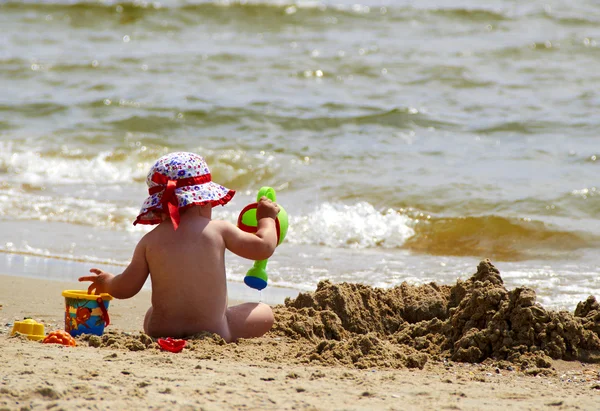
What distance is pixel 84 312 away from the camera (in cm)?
350

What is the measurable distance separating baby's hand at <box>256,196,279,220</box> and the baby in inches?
2.2

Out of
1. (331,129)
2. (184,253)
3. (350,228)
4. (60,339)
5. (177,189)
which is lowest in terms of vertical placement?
(60,339)

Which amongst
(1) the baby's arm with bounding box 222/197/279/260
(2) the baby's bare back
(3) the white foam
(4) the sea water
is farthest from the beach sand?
(3) the white foam

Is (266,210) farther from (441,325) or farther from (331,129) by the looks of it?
(331,129)

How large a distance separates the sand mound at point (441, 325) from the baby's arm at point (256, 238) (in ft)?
1.49

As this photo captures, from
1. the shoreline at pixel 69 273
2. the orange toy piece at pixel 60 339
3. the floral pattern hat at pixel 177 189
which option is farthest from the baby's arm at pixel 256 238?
the shoreline at pixel 69 273

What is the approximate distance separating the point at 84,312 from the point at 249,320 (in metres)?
0.71

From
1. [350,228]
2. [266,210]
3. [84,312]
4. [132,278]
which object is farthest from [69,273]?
[350,228]

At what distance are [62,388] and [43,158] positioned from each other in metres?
6.42

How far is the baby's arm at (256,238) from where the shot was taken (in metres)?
3.37

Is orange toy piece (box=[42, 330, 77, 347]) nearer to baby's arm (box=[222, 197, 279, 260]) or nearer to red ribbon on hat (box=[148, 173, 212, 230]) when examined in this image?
red ribbon on hat (box=[148, 173, 212, 230])

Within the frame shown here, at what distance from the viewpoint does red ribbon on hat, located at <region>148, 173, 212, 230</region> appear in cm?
328

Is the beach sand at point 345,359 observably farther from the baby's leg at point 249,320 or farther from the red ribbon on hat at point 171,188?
the red ribbon on hat at point 171,188

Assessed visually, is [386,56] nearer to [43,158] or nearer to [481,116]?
[481,116]
